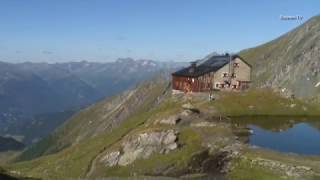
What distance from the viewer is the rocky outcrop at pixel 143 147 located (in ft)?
224

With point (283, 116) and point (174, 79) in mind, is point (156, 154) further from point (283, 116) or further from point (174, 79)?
point (174, 79)

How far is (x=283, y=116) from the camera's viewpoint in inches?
3617

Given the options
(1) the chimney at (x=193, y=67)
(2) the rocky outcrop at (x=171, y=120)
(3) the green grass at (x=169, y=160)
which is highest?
(1) the chimney at (x=193, y=67)

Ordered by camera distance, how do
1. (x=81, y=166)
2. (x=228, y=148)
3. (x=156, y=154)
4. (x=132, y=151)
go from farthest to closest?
(x=81, y=166), (x=132, y=151), (x=156, y=154), (x=228, y=148)

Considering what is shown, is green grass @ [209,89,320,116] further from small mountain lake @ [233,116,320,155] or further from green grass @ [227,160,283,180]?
green grass @ [227,160,283,180]

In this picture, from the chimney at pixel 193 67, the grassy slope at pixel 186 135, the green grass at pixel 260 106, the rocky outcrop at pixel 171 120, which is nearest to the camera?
the grassy slope at pixel 186 135

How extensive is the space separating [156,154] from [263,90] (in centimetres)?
4601

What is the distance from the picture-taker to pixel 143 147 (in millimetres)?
70938

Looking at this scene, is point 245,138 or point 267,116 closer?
point 245,138

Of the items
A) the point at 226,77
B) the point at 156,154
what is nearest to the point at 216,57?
the point at 226,77

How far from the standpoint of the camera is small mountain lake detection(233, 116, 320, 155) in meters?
68.8

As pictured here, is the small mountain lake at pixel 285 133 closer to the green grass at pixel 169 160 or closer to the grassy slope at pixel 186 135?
the grassy slope at pixel 186 135

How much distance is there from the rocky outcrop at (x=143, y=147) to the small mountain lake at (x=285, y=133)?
10.9 meters

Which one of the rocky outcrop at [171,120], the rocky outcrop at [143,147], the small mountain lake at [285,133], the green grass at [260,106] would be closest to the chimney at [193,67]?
the green grass at [260,106]
